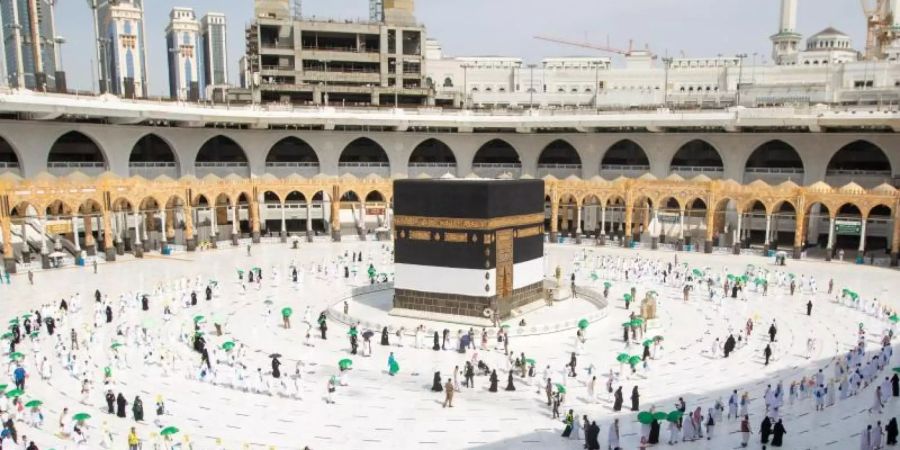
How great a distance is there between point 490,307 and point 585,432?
10447mm

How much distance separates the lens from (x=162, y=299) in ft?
97.2

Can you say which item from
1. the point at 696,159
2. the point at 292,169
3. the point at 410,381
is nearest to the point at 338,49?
the point at 292,169

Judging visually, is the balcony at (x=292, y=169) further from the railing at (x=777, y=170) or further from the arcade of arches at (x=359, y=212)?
the railing at (x=777, y=170)

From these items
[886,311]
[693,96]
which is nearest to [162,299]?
[886,311]

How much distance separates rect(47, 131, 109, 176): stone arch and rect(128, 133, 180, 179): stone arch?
94.2 inches

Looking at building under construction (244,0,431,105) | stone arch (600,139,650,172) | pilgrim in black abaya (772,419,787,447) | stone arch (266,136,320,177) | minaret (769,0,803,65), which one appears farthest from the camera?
minaret (769,0,803,65)

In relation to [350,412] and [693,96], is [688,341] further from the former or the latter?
[693,96]

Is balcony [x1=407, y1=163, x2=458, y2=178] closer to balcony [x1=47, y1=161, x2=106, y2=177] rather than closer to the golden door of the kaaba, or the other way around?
balcony [x1=47, y1=161, x2=106, y2=177]

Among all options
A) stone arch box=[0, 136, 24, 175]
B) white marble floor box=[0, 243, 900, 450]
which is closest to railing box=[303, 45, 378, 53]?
stone arch box=[0, 136, 24, 175]

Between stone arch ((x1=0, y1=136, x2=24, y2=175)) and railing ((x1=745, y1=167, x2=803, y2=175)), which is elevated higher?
stone arch ((x1=0, y1=136, x2=24, y2=175))

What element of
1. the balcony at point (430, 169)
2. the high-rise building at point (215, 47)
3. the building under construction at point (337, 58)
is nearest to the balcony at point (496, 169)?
the balcony at point (430, 169)

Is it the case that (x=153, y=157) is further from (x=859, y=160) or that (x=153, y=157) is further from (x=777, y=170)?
(x=859, y=160)

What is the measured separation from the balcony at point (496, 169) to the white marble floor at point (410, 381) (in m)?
25.3

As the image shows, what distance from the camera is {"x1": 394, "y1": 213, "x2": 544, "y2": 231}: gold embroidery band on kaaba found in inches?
995
